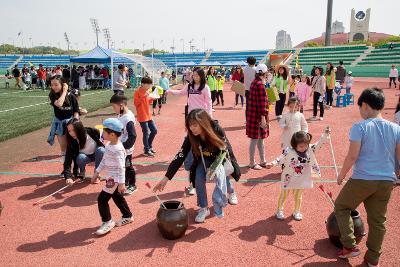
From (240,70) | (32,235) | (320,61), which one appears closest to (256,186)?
(32,235)

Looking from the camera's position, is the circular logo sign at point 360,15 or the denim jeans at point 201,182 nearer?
the denim jeans at point 201,182

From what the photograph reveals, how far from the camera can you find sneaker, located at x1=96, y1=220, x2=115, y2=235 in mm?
4629

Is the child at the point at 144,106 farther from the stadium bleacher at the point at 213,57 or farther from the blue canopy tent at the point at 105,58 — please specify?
the stadium bleacher at the point at 213,57

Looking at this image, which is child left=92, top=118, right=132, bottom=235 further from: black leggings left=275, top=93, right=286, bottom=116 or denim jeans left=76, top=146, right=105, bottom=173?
black leggings left=275, top=93, right=286, bottom=116

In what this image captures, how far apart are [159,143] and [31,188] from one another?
4067mm

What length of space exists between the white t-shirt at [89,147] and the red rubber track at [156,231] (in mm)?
700

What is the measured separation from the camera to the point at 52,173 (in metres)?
7.16

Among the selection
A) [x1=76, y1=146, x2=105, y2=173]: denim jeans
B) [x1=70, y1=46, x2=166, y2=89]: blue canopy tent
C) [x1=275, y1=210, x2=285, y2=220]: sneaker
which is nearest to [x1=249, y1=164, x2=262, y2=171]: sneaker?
[x1=275, y1=210, x2=285, y2=220]: sneaker

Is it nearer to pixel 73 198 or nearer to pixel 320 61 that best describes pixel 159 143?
pixel 73 198

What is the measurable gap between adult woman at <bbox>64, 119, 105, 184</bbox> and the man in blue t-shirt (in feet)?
14.7

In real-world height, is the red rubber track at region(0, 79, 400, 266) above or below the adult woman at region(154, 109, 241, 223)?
below

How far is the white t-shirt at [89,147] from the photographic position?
259 inches

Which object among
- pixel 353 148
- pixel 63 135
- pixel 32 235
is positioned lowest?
pixel 32 235

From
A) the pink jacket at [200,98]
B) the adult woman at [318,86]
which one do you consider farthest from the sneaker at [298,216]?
the adult woman at [318,86]
